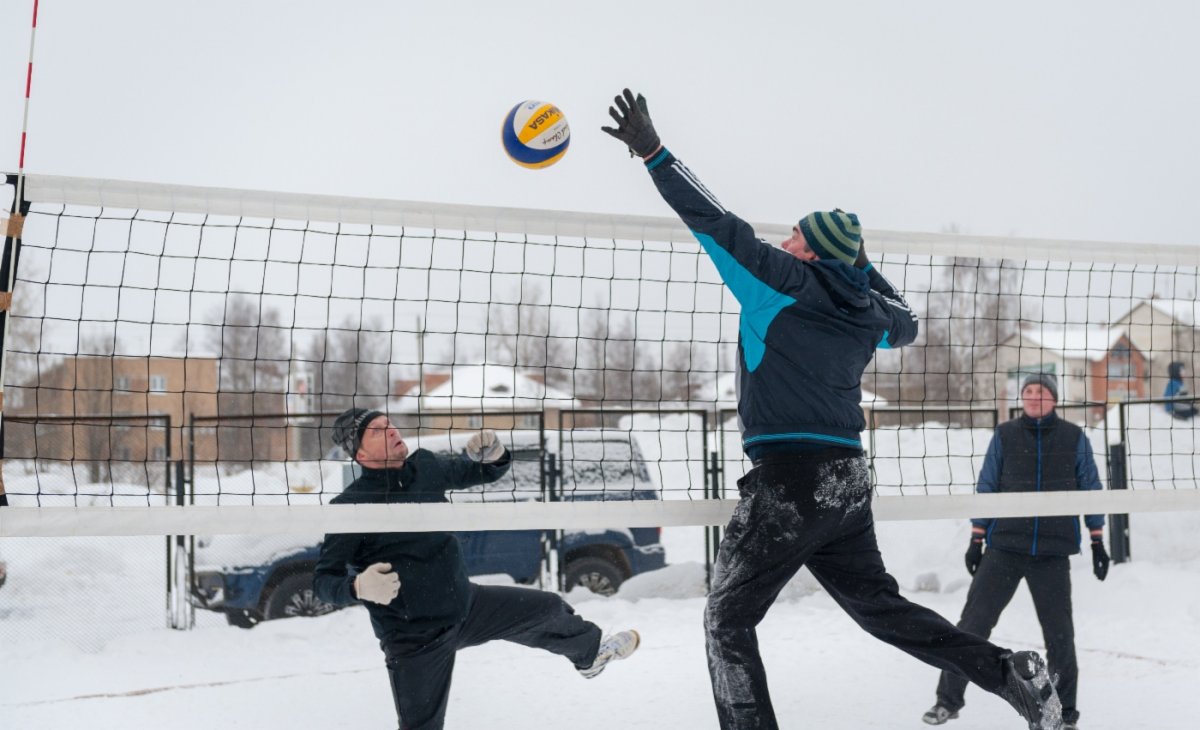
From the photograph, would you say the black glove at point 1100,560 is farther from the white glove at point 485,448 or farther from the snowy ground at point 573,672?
the white glove at point 485,448

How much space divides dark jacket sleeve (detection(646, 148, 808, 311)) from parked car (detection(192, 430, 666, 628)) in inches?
144

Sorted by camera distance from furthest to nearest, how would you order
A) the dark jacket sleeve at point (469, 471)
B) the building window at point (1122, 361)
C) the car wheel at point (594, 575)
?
the car wheel at point (594, 575) < the building window at point (1122, 361) < the dark jacket sleeve at point (469, 471)

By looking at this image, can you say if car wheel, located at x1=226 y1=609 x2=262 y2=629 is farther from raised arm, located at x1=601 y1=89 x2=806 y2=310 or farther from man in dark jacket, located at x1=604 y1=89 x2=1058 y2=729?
raised arm, located at x1=601 y1=89 x2=806 y2=310

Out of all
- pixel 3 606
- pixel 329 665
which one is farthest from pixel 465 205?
pixel 3 606

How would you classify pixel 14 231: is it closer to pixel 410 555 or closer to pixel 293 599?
pixel 410 555

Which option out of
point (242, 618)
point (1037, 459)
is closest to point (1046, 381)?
point (1037, 459)

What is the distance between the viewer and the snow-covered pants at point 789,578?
131 inches

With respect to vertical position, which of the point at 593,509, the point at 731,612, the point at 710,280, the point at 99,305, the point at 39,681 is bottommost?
Answer: the point at 39,681

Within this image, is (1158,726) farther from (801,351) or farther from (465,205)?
(465,205)

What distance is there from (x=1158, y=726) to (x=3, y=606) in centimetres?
784

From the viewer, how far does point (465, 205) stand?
4016 millimetres

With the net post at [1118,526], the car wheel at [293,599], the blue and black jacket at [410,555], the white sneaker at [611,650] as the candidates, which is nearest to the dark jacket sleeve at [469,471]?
the blue and black jacket at [410,555]

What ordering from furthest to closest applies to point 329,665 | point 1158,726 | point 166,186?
1. point 329,665
2. point 1158,726
3. point 166,186

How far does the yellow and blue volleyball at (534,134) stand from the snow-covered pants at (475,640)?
5.69ft
